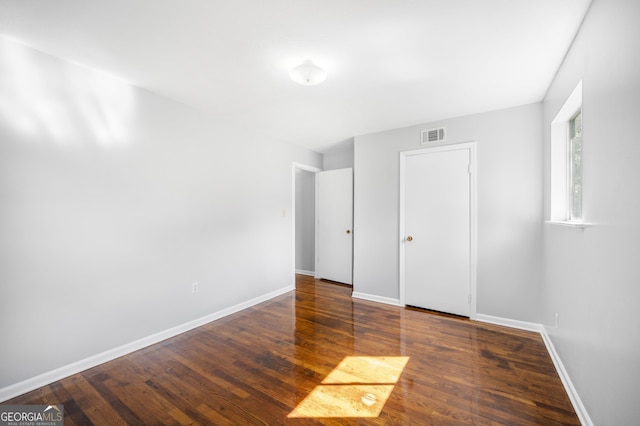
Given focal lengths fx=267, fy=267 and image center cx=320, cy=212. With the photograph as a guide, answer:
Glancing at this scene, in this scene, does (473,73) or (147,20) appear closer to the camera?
(147,20)

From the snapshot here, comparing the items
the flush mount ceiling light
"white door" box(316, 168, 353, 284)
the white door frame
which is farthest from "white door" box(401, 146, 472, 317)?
the flush mount ceiling light

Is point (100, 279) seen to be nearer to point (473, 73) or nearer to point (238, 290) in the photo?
point (238, 290)

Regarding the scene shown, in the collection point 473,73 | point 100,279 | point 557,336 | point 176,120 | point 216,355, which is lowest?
point 216,355

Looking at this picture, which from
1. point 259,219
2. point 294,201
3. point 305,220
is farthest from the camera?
point 305,220

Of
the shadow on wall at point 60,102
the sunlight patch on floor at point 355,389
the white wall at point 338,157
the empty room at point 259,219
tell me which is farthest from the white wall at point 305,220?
the shadow on wall at point 60,102

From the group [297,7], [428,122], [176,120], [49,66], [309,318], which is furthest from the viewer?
[428,122]

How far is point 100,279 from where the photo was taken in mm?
2289

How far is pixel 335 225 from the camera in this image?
4.95 m

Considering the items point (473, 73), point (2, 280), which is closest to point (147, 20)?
point (2, 280)

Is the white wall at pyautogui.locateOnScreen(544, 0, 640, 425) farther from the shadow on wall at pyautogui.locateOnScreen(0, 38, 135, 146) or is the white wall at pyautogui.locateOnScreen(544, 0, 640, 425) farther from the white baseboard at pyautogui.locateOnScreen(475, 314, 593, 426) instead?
the shadow on wall at pyautogui.locateOnScreen(0, 38, 135, 146)

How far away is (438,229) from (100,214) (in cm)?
361

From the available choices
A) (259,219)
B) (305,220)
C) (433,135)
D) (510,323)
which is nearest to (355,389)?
(510,323)

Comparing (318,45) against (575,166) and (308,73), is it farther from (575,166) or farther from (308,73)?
(575,166)

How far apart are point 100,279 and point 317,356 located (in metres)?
2.00
